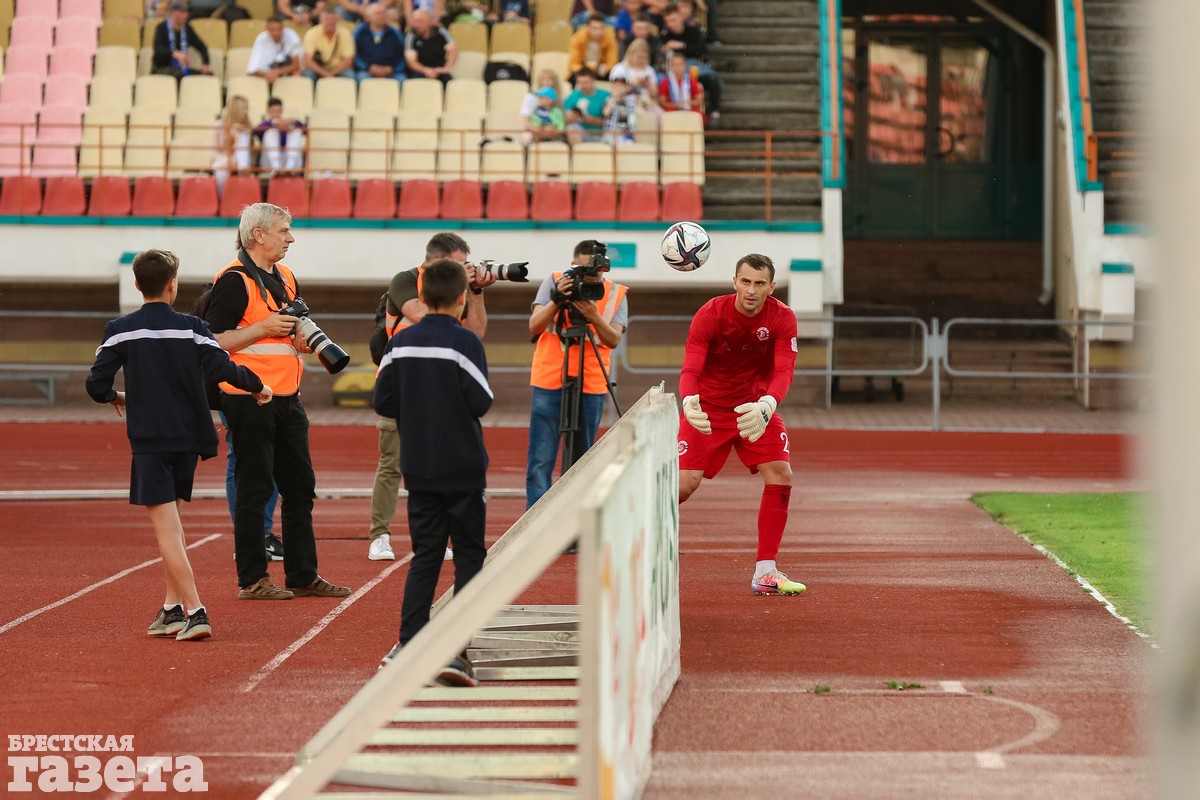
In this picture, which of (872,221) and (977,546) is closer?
(977,546)

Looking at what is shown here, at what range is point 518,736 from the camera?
4875mm

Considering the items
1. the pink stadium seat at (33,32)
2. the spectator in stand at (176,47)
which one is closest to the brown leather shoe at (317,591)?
the spectator in stand at (176,47)

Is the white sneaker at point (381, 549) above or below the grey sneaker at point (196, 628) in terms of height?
below

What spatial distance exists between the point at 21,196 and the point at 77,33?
15.7ft

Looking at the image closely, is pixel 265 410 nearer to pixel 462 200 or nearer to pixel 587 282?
pixel 587 282

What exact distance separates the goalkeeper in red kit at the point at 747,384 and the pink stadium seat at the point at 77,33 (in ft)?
63.0

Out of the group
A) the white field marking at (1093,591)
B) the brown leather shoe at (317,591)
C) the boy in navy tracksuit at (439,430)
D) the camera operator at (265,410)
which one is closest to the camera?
the boy in navy tracksuit at (439,430)

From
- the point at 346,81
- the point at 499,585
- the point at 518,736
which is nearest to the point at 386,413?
the point at 518,736

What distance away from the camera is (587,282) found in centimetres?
963

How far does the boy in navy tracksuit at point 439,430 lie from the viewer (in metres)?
6.12

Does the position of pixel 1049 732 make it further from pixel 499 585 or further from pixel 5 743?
pixel 5 743

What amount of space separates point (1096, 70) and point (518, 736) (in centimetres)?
2175

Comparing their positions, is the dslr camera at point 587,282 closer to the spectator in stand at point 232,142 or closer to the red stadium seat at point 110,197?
the spectator in stand at point 232,142

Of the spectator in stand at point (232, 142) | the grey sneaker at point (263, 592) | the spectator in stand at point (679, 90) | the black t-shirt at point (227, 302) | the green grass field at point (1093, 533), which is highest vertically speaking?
the spectator in stand at point (679, 90)
